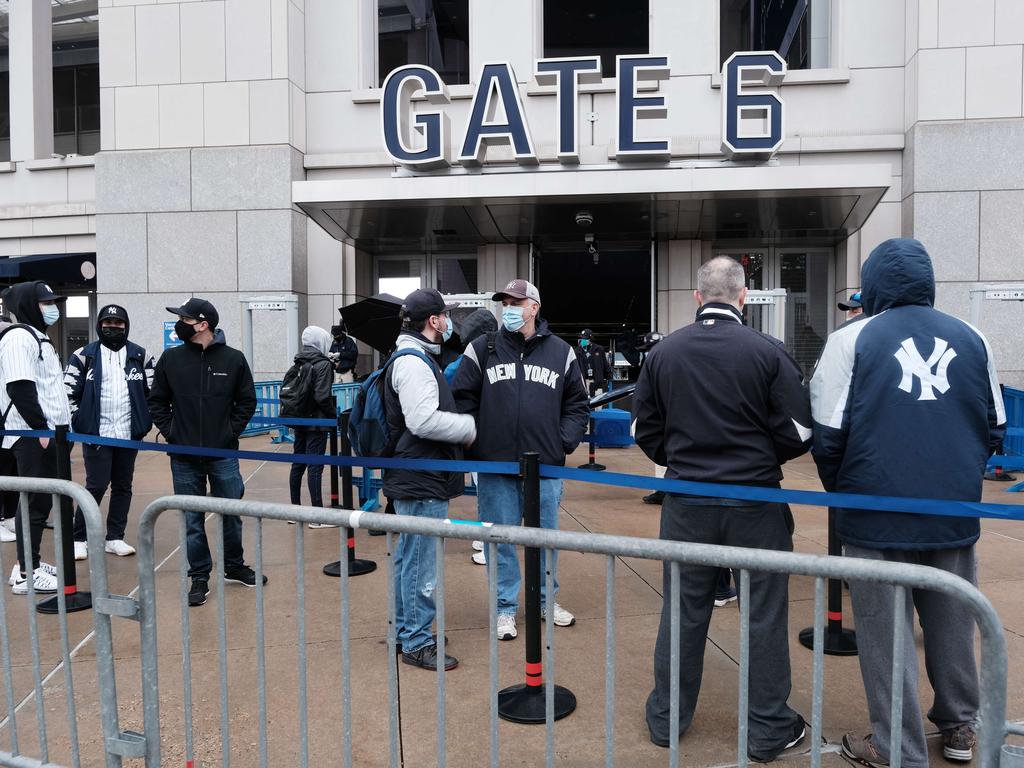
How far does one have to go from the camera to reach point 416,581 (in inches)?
161

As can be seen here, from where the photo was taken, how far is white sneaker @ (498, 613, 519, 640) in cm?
445

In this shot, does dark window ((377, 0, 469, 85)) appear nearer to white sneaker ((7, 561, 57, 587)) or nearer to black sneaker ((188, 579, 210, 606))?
white sneaker ((7, 561, 57, 587))

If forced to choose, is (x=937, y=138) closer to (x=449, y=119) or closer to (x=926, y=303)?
(x=449, y=119)

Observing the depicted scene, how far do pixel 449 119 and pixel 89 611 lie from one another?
34.2ft

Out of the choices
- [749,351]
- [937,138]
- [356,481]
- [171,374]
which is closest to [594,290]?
[937,138]

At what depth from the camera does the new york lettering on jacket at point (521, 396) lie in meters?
4.50

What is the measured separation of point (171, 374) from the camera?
529 cm

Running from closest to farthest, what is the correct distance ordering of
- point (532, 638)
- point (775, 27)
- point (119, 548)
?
point (532, 638) → point (119, 548) → point (775, 27)

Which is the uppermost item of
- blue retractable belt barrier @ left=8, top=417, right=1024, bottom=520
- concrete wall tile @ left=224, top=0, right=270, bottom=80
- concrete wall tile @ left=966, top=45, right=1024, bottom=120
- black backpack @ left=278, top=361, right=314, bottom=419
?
concrete wall tile @ left=224, top=0, right=270, bottom=80

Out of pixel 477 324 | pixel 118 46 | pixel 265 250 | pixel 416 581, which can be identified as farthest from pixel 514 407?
pixel 118 46

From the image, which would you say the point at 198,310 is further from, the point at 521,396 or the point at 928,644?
the point at 928,644

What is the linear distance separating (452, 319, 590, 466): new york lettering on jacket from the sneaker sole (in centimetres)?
232

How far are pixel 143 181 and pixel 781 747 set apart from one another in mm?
14552

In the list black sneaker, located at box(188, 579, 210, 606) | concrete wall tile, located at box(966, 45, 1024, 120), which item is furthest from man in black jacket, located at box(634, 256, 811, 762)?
concrete wall tile, located at box(966, 45, 1024, 120)
